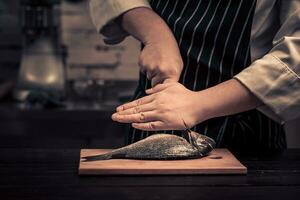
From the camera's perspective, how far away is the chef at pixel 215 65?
103cm

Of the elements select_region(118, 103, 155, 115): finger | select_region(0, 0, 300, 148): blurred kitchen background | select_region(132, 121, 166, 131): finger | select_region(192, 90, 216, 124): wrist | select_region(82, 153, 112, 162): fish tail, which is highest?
select_region(192, 90, 216, 124): wrist

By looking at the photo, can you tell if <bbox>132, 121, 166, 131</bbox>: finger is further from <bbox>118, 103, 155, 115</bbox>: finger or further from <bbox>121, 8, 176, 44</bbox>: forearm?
<bbox>121, 8, 176, 44</bbox>: forearm

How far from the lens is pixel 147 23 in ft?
3.94

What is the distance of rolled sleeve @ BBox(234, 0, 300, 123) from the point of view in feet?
3.38

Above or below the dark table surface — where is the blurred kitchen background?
below

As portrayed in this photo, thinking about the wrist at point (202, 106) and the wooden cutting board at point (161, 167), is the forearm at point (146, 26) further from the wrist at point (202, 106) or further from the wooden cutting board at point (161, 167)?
the wooden cutting board at point (161, 167)

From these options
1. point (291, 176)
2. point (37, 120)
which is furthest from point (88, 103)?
point (291, 176)

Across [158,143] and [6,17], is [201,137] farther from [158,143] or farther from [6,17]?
[6,17]

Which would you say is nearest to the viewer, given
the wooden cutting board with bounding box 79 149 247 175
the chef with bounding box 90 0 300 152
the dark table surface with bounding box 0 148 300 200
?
the dark table surface with bounding box 0 148 300 200

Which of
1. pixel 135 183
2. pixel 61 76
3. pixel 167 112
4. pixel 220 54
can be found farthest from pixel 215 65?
pixel 61 76

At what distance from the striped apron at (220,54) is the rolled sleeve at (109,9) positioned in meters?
0.08

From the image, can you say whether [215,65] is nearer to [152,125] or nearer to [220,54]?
[220,54]

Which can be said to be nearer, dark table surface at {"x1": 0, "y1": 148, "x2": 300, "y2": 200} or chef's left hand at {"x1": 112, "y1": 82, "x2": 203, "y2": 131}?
dark table surface at {"x1": 0, "y1": 148, "x2": 300, "y2": 200}

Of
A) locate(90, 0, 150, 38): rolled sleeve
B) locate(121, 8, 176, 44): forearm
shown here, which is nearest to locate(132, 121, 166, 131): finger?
locate(121, 8, 176, 44): forearm
